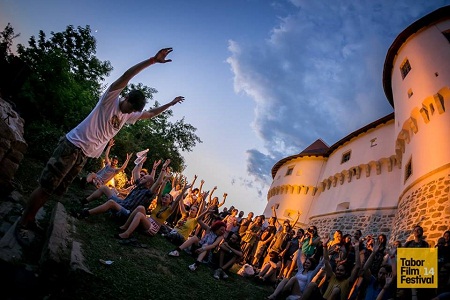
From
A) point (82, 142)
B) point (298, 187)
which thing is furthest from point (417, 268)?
point (298, 187)

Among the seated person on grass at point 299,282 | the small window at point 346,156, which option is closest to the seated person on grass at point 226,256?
the seated person on grass at point 299,282

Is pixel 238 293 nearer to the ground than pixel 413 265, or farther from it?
A: nearer to the ground

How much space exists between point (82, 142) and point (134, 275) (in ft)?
6.41

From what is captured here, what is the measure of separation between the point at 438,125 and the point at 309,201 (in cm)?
1449

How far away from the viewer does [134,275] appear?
3398mm

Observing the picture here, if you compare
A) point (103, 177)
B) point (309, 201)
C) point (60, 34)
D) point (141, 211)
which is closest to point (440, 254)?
point (141, 211)

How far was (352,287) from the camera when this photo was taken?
5109 mm

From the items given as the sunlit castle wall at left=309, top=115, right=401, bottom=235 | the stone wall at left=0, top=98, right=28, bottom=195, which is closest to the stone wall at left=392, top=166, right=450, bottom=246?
the sunlit castle wall at left=309, top=115, right=401, bottom=235

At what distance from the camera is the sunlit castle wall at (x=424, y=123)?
29.5 feet

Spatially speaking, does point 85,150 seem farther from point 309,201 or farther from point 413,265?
point 309,201

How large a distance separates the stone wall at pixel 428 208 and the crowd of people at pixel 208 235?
2.66m

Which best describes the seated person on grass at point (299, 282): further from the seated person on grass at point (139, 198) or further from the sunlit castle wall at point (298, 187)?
the sunlit castle wall at point (298, 187)

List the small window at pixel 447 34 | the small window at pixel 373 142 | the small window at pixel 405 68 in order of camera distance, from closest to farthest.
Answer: the small window at pixel 447 34
the small window at pixel 405 68
the small window at pixel 373 142

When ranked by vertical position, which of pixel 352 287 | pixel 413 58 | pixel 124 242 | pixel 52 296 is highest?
pixel 413 58
